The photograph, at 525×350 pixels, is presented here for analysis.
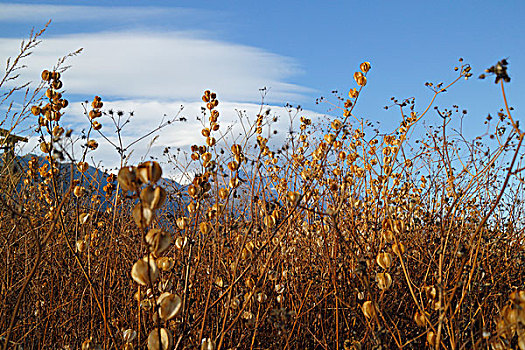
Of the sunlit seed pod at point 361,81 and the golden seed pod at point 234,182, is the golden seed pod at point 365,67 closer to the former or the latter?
the sunlit seed pod at point 361,81

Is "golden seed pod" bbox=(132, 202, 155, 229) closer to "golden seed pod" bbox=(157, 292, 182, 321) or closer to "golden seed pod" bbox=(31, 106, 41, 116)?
"golden seed pod" bbox=(157, 292, 182, 321)

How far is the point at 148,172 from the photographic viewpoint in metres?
0.71

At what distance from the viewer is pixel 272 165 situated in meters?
2.64

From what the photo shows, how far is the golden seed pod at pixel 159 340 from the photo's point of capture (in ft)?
2.80

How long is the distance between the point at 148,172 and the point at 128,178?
0.04m

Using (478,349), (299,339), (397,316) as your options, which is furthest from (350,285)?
(478,349)

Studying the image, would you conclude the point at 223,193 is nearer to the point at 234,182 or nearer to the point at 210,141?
the point at 234,182

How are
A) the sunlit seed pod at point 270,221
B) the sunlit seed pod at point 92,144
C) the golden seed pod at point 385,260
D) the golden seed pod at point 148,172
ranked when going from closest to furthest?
the golden seed pod at point 148,172
the golden seed pod at point 385,260
the sunlit seed pod at point 270,221
the sunlit seed pod at point 92,144

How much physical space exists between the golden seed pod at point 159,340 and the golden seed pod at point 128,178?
0.95 ft

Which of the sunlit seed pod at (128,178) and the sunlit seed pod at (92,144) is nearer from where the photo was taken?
the sunlit seed pod at (128,178)

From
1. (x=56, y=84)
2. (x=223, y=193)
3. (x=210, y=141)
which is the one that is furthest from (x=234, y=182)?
(x=56, y=84)

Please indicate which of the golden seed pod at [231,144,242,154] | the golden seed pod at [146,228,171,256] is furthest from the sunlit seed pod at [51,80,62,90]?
the golden seed pod at [146,228,171,256]

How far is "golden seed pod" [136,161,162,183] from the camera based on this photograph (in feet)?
2.34

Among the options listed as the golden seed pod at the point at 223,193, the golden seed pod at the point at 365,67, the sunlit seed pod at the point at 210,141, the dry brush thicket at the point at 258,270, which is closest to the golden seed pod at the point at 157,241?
the dry brush thicket at the point at 258,270
